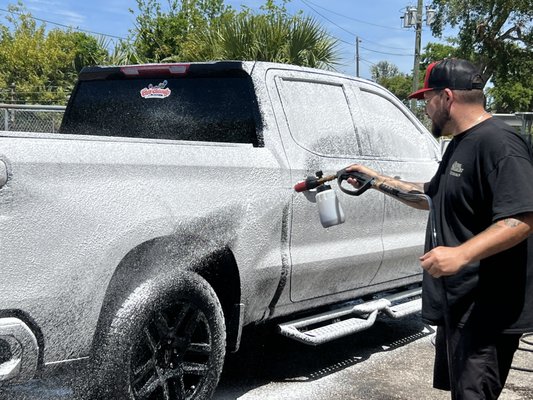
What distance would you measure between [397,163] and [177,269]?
7.74ft

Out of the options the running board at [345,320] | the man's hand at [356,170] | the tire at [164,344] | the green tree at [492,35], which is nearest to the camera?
the tire at [164,344]

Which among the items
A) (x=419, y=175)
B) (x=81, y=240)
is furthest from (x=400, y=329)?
(x=81, y=240)

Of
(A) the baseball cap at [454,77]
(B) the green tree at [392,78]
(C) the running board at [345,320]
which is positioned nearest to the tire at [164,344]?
(C) the running board at [345,320]

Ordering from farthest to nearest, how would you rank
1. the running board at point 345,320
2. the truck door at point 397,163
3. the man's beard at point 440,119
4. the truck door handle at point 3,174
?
the truck door at point 397,163, the running board at point 345,320, the man's beard at point 440,119, the truck door handle at point 3,174

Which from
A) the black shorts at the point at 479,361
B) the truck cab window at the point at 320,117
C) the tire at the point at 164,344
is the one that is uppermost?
the truck cab window at the point at 320,117

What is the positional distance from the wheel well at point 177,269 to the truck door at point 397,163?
1520 mm

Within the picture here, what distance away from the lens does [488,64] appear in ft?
108

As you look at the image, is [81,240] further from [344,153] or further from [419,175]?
[419,175]

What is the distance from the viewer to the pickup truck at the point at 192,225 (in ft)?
9.68

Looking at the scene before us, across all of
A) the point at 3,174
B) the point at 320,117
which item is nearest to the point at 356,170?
the point at 320,117

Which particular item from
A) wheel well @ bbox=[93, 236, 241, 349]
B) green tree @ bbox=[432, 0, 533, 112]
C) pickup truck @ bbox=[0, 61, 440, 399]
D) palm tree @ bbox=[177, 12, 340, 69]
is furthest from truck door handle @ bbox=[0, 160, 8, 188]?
green tree @ bbox=[432, 0, 533, 112]

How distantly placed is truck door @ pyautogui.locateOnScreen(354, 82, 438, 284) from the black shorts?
2316mm

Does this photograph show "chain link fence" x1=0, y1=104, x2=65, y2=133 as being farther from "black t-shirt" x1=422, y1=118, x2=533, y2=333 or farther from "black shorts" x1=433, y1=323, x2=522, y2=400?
"black shorts" x1=433, y1=323, x2=522, y2=400

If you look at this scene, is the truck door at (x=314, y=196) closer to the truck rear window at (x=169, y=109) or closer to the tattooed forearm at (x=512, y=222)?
the truck rear window at (x=169, y=109)
